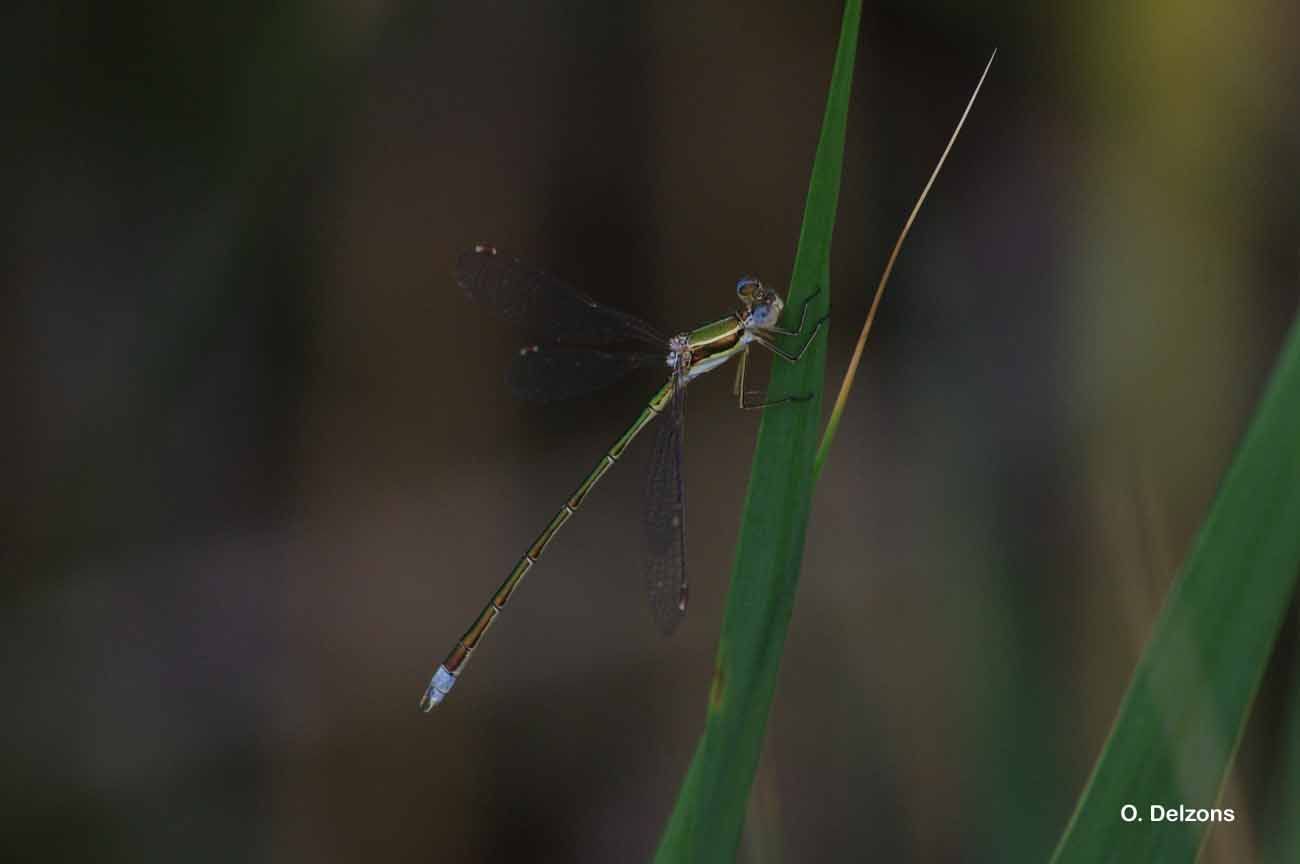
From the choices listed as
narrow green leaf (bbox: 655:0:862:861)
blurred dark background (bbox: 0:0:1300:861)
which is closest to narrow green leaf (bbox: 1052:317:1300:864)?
narrow green leaf (bbox: 655:0:862:861)

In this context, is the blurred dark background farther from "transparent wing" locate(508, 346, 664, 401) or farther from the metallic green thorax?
the metallic green thorax

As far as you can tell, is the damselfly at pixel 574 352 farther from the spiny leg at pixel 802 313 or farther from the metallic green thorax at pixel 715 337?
the spiny leg at pixel 802 313

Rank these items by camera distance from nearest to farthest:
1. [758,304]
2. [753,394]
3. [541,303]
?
[753,394] → [758,304] → [541,303]

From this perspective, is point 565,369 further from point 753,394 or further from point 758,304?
point 753,394

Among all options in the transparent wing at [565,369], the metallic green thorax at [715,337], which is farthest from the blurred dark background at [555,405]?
the metallic green thorax at [715,337]

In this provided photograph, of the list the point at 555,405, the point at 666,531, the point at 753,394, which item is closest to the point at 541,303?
the point at 555,405

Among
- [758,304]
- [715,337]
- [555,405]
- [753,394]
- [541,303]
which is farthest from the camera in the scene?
[555,405]

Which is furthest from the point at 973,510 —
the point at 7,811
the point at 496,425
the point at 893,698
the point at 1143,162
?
the point at 7,811
